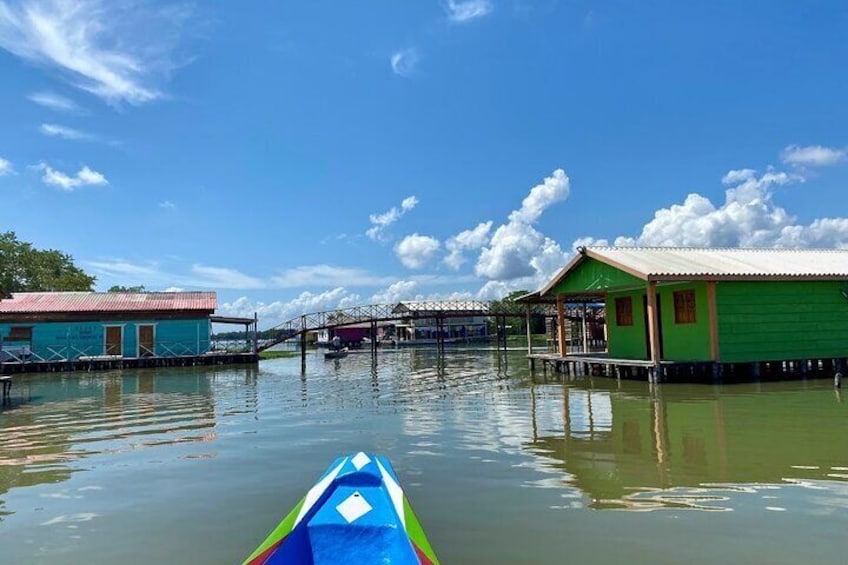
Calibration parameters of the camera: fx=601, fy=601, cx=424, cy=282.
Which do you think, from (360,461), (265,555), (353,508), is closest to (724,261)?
(360,461)

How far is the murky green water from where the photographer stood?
18.0ft

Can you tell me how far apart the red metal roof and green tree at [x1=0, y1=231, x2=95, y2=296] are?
14104 mm

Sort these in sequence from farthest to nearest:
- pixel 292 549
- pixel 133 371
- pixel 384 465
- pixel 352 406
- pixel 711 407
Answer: pixel 133 371 → pixel 352 406 → pixel 711 407 → pixel 384 465 → pixel 292 549

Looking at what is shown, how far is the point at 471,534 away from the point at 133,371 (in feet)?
109

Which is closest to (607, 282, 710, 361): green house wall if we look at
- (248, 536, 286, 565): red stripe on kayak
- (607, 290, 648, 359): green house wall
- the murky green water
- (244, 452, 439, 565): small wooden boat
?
(607, 290, 648, 359): green house wall

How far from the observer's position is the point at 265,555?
4.04m

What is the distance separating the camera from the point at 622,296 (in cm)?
2302

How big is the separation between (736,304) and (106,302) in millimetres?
36477

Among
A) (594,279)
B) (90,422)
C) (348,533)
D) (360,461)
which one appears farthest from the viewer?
(594,279)

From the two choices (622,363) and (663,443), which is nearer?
(663,443)

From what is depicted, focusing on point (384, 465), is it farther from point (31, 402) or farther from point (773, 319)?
point (31, 402)

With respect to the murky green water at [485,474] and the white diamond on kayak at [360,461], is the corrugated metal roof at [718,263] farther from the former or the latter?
the white diamond on kayak at [360,461]

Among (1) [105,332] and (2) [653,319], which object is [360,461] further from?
(1) [105,332]

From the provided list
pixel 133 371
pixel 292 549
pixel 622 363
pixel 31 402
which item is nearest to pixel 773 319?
pixel 622 363
